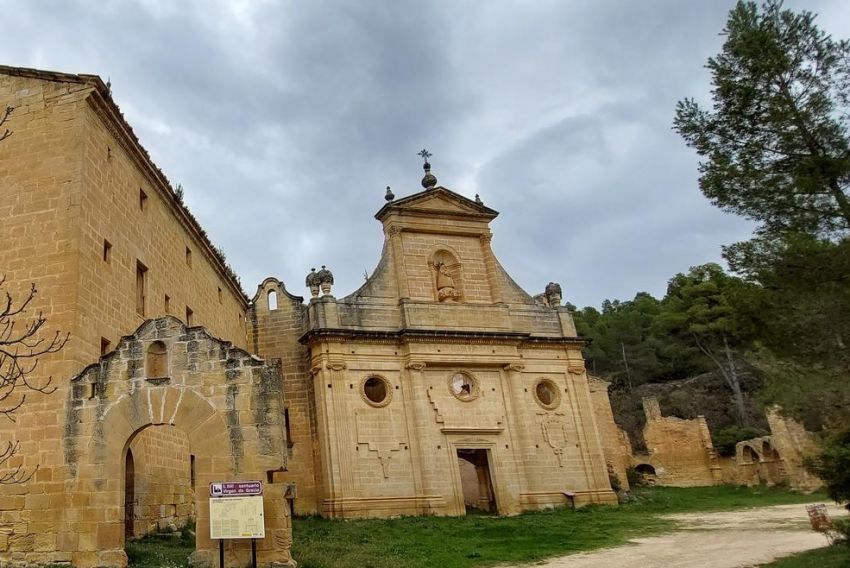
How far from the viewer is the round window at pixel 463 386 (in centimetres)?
2361

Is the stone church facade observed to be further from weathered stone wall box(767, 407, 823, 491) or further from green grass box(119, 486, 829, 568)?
weathered stone wall box(767, 407, 823, 491)

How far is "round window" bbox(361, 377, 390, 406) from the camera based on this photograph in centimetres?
2281

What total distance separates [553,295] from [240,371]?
18.9 meters

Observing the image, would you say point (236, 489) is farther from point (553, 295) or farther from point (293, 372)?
point (553, 295)

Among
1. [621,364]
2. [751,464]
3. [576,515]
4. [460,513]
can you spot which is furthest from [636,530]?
[621,364]

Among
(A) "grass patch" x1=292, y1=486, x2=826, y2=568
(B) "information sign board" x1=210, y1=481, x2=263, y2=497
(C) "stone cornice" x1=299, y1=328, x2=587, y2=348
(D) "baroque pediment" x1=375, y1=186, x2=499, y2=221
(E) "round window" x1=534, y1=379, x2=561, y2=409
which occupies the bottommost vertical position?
(A) "grass patch" x1=292, y1=486, x2=826, y2=568

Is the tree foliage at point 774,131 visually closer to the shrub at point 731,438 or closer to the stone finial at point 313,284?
the stone finial at point 313,284

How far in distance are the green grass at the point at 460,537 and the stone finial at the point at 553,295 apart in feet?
27.1

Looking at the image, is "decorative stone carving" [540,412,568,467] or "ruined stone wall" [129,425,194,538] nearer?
"ruined stone wall" [129,425,194,538]

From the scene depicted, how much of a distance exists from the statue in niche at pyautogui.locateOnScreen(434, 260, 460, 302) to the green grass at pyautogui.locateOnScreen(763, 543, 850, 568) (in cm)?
1541

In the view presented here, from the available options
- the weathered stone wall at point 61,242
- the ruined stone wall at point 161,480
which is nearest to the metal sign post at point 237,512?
the weathered stone wall at point 61,242

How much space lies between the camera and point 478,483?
1033 inches

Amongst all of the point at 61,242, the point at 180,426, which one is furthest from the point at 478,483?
the point at 61,242

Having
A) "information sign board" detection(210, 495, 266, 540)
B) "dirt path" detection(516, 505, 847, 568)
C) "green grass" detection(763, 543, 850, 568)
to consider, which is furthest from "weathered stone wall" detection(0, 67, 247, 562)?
"green grass" detection(763, 543, 850, 568)
